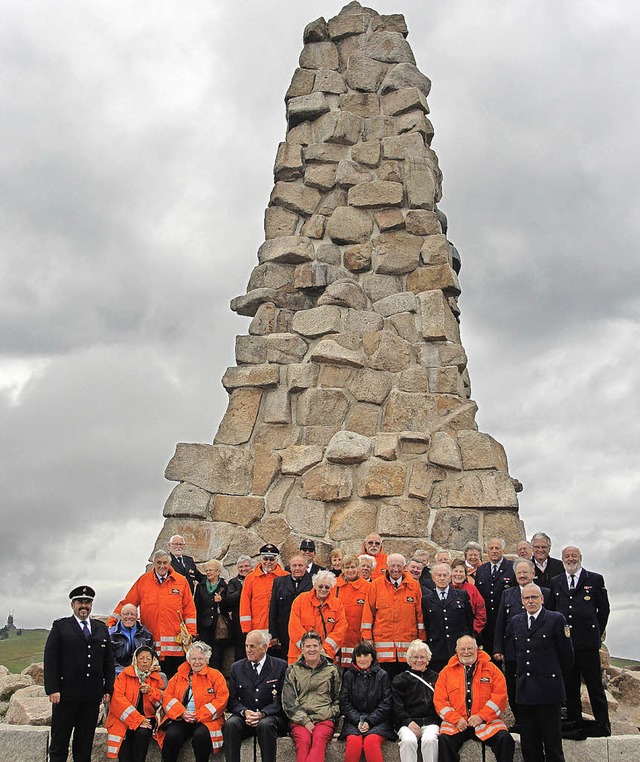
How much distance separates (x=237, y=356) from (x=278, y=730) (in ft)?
15.3

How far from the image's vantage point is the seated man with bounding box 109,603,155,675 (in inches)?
291

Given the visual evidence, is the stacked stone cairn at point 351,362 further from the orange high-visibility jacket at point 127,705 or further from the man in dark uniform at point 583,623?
the orange high-visibility jacket at point 127,705

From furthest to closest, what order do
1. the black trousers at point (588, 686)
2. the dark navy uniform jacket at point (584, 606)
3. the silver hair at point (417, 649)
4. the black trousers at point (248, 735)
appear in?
the dark navy uniform jacket at point (584, 606) → the black trousers at point (588, 686) → the silver hair at point (417, 649) → the black trousers at point (248, 735)

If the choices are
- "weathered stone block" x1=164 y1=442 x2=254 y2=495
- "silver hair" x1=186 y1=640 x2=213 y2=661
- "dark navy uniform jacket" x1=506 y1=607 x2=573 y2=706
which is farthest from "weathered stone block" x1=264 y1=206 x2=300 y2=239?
"dark navy uniform jacket" x1=506 y1=607 x2=573 y2=706

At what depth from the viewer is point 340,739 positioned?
678 centimetres

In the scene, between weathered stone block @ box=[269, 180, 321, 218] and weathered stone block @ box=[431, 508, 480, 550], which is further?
weathered stone block @ box=[269, 180, 321, 218]

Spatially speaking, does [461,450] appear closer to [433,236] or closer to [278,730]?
[433,236]

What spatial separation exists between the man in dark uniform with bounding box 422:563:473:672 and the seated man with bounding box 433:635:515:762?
0.47 meters

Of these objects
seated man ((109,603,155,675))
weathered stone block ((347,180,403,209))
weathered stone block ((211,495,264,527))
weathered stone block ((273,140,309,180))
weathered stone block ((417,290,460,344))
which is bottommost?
seated man ((109,603,155,675))

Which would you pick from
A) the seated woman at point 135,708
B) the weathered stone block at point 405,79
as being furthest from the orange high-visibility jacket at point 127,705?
the weathered stone block at point 405,79

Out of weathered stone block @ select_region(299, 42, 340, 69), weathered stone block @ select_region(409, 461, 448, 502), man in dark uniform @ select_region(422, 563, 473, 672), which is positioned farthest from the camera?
weathered stone block @ select_region(299, 42, 340, 69)

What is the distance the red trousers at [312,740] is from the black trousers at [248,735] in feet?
0.53

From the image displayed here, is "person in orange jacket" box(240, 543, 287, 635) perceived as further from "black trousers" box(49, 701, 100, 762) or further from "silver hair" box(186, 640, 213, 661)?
"black trousers" box(49, 701, 100, 762)

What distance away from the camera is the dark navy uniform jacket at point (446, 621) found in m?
7.24
